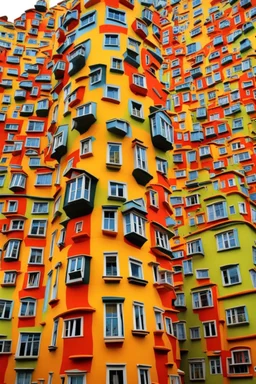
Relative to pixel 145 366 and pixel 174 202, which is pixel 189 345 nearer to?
pixel 145 366

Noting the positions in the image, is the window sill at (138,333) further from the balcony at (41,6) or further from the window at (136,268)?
the balcony at (41,6)

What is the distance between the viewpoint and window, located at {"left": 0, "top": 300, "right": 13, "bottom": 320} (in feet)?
98.5

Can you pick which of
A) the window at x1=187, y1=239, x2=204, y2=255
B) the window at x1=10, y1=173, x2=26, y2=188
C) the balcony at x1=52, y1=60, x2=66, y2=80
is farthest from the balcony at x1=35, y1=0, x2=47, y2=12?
the window at x1=187, y1=239, x2=204, y2=255

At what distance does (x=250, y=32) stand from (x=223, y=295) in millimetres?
43378

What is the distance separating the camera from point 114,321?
75.2 feet

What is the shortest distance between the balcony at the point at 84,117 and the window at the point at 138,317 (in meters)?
14.6

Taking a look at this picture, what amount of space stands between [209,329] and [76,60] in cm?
2671

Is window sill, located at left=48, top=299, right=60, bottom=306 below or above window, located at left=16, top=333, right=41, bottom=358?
above

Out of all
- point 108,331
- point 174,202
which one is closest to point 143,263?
point 108,331

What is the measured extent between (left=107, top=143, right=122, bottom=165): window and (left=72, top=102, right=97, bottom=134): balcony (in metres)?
2.66

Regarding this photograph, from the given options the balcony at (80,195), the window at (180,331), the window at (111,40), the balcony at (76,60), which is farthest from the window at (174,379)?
the window at (111,40)

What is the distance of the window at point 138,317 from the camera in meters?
23.2

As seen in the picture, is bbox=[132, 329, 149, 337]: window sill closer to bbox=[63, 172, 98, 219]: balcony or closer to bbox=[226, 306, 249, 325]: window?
bbox=[63, 172, 98, 219]: balcony

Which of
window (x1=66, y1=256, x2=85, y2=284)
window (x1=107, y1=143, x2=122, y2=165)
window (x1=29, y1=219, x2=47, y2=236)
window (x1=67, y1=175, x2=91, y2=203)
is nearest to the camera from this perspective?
window (x1=66, y1=256, x2=85, y2=284)
